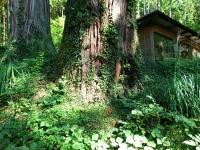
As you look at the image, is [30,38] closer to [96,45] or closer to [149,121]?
[96,45]

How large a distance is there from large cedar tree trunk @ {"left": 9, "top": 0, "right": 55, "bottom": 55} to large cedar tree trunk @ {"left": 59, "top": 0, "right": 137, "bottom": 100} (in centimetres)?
201

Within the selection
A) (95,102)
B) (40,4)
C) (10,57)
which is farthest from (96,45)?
(40,4)

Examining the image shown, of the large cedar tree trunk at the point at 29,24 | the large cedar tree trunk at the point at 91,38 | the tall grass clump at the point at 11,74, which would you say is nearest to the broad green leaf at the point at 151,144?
the large cedar tree trunk at the point at 91,38

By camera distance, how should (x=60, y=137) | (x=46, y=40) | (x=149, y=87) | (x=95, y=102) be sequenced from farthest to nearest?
(x=46, y=40) < (x=149, y=87) < (x=95, y=102) < (x=60, y=137)

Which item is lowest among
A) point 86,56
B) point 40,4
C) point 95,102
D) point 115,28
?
point 95,102

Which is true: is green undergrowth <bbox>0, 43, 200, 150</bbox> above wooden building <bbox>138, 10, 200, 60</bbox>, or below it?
below

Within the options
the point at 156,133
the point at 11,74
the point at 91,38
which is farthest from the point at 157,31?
the point at 156,133

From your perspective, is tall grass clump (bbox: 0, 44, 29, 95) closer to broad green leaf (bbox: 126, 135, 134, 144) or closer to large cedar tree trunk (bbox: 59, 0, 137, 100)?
large cedar tree trunk (bbox: 59, 0, 137, 100)

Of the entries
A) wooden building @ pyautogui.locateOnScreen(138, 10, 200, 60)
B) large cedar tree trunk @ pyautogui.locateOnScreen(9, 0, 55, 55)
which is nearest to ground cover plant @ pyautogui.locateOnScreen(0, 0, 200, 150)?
large cedar tree trunk @ pyautogui.locateOnScreen(9, 0, 55, 55)

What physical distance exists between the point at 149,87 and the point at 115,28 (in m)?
1.00

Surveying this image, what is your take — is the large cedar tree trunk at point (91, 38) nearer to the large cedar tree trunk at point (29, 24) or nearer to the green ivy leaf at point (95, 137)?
the green ivy leaf at point (95, 137)

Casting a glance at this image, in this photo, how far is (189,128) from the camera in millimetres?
3936

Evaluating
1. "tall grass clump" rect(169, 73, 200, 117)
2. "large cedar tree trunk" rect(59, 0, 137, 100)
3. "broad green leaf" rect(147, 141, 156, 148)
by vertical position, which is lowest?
"broad green leaf" rect(147, 141, 156, 148)

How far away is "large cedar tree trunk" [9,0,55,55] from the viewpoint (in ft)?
22.4
